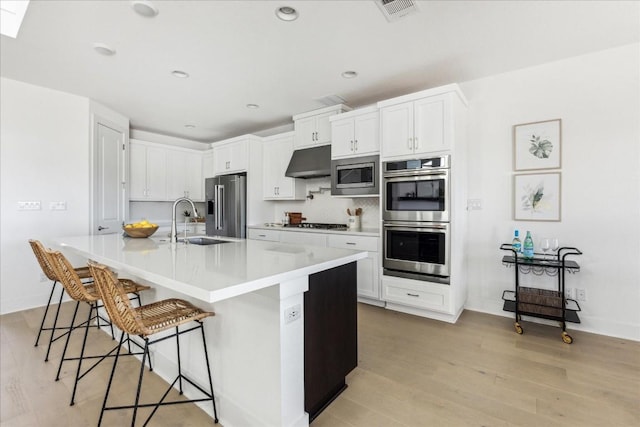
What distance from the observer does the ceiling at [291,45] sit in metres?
2.26

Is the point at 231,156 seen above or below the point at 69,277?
above

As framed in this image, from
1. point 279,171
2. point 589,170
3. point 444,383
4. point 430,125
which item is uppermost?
point 430,125

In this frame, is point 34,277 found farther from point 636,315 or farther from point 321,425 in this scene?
point 636,315

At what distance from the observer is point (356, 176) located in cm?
380

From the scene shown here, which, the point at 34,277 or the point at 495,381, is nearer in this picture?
the point at 495,381

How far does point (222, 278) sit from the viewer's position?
1297 millimetres

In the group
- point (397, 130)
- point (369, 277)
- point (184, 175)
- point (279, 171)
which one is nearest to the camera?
point (397, 130)

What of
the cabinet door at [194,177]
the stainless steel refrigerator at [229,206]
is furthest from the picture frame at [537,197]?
the cabinet door at [194,177]

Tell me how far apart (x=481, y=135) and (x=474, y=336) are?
2.15 meters

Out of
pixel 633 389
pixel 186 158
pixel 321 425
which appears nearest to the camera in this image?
pixel 321 425

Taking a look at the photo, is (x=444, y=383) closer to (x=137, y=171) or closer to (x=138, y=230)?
(x=138, y=230)

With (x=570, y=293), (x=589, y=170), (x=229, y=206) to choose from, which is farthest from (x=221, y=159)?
(x=570, y=293)

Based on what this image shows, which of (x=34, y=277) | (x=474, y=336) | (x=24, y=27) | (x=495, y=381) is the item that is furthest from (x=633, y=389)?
(x=34, y=277)

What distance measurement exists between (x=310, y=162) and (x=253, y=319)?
3013mm
